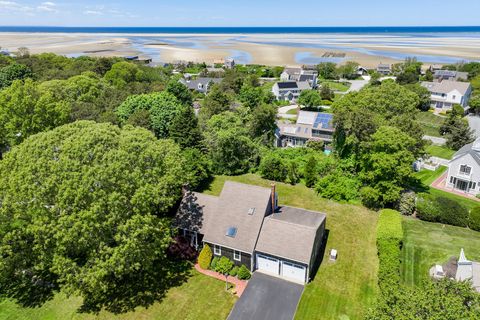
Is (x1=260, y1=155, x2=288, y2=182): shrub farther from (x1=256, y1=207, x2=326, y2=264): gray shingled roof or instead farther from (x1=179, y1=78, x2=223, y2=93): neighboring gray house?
(x1=179, y1=78, x2=223, y2=93): neighboring gray house

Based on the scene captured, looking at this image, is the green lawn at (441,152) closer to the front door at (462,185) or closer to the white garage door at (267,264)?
the front door at (462,185)

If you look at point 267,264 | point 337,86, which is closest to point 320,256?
point 267,264

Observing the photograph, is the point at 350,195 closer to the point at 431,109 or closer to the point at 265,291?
the point at 265,291

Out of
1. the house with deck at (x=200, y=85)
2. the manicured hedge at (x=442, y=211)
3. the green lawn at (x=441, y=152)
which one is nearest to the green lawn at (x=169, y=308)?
the manicured hedge at (x=442, y=211)

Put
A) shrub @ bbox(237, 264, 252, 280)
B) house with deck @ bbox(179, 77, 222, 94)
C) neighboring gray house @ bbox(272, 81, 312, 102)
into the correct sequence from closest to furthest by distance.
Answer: shrub @ bbox(237, 264, 252, 280)
neighboring gray house @ bbox(272, 81, 312, 102)
house with deck @ bbox(179, 77, 222, 94)

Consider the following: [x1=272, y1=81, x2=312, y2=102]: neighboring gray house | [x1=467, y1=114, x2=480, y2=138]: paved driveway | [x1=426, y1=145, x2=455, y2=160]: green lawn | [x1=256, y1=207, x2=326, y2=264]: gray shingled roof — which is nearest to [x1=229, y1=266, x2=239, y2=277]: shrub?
[x1=256, y1=207, x2=326, y2=264]: gray shingled roof

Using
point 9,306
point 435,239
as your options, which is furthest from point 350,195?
point 9,306
